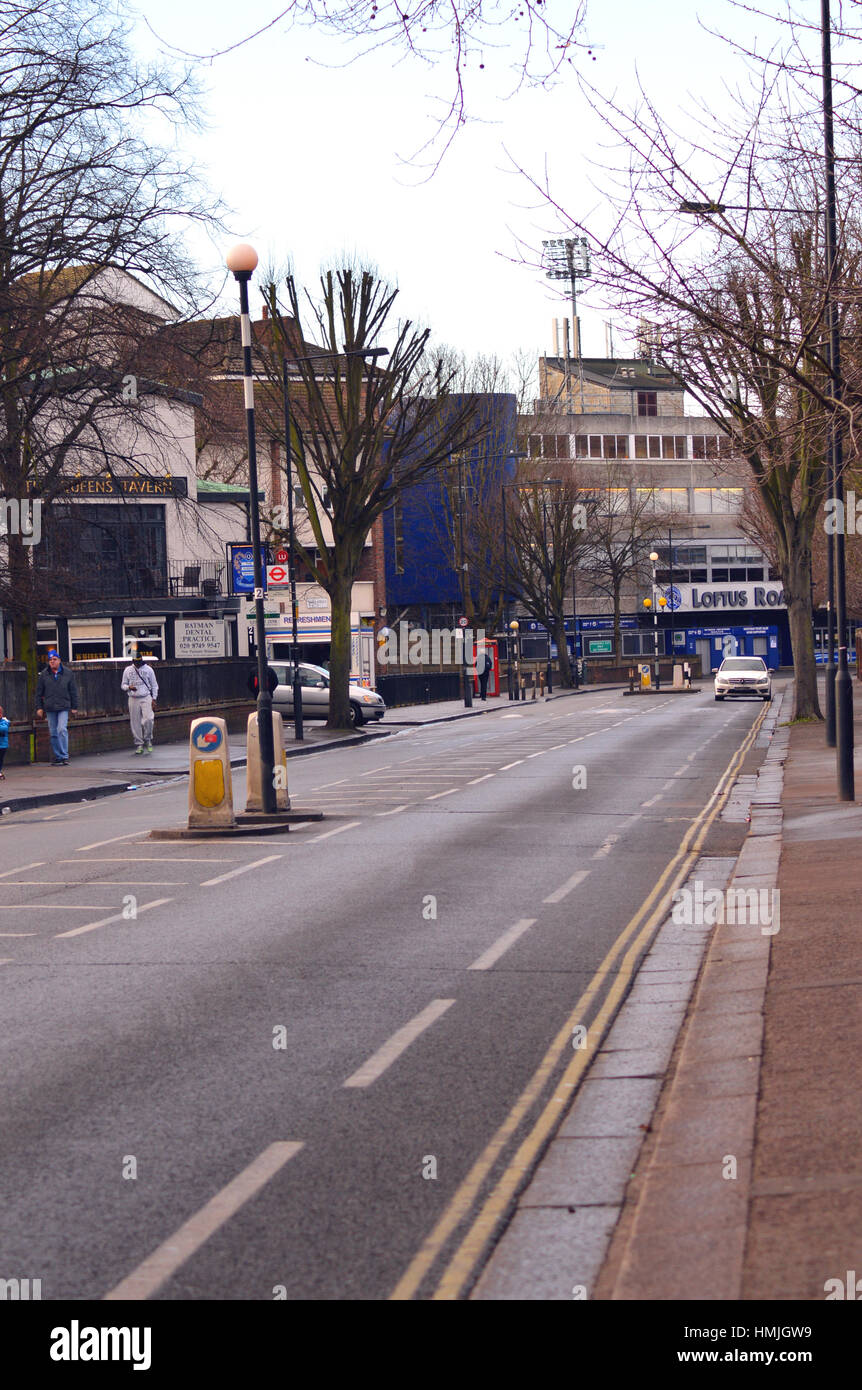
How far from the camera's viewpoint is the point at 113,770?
2711 cm

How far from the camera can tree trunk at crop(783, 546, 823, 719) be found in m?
33.3

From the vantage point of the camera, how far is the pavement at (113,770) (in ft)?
75.7

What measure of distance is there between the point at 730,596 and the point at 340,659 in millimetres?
69115

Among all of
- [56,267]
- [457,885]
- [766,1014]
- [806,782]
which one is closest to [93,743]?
[56,267]

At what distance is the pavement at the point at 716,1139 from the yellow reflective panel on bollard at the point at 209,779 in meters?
7.02

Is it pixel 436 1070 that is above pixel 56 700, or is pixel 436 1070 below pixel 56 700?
below

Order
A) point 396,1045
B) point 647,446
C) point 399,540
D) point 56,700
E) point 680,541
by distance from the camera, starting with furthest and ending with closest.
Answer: point 647,446 → point 680,541 → point 399,540 → point 56,700 → point 396,1045

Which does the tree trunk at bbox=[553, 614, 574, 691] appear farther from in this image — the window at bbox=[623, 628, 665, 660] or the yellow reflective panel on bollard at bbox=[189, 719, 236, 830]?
the yellow reflective panel on bollard at bbox=[189, 719, 236, 830]

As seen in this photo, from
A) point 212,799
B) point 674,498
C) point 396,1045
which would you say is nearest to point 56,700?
point 212,799

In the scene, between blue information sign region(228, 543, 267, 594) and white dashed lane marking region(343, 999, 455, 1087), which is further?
blue information sign region(228, 543, 267, 594)

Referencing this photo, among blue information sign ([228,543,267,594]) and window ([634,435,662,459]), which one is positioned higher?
window ([634,435,662,459])

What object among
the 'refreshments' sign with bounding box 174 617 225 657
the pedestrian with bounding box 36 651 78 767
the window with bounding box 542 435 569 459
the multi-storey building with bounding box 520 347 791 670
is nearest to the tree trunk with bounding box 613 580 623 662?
the multi-storey building with bounding box 520 347 791 670

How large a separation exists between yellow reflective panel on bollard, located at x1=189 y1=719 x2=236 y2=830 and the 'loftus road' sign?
8889 cm

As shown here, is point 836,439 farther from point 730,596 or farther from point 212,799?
point 730,596
